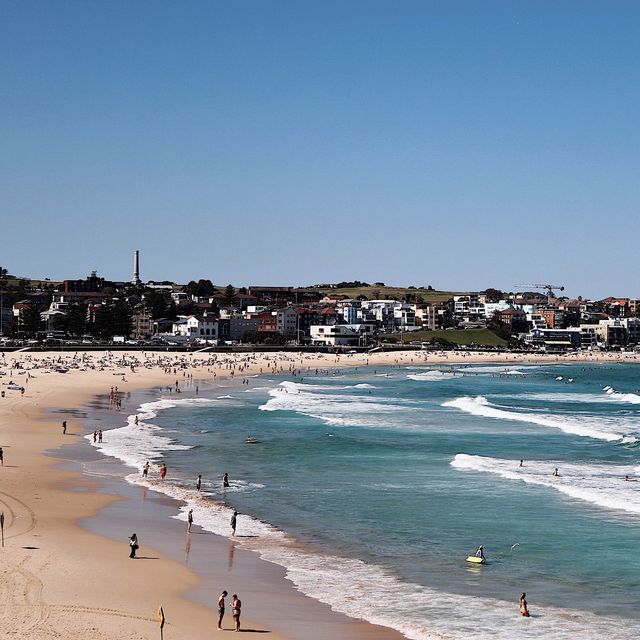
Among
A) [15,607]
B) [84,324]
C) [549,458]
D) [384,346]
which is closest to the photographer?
[15,607]

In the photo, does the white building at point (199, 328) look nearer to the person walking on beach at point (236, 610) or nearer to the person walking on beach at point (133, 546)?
the person walking on beach at point (133, 546)

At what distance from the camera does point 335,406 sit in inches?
2680

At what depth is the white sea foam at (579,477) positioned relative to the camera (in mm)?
34188

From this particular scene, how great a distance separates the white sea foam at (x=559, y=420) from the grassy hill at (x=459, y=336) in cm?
11111

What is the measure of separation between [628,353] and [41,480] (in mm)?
164262

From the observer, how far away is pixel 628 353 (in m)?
185

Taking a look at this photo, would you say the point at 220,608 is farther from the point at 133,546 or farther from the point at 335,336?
the point at 335,336

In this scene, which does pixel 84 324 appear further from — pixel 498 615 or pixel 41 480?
pixel 498 615

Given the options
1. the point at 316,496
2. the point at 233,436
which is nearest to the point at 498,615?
the point at 316,496

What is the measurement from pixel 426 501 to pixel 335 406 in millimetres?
34477

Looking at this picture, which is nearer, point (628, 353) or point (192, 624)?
point (192, 624)

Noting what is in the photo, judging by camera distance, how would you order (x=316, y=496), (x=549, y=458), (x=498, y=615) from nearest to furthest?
(x=498, y=615) < (x=316, y=496) < (x=549, y=458)

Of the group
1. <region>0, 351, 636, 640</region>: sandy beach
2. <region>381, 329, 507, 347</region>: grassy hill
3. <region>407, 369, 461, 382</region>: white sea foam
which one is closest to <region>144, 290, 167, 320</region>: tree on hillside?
<region>381, 329, 507, 347</region>: grassy hill

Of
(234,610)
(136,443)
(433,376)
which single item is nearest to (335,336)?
(433,376)
